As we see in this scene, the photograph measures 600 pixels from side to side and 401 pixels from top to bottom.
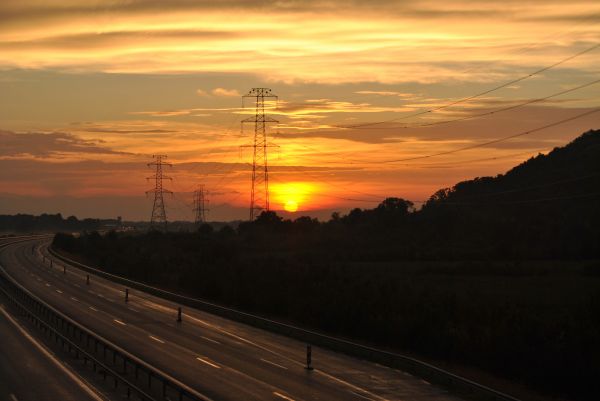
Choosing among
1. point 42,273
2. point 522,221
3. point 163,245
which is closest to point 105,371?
point 42,273

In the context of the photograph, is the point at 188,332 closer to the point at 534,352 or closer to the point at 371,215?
the point at 534,352

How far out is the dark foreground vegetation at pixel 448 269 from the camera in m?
42.8

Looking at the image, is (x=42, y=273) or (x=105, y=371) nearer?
(x=105, y=371)

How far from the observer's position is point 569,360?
37.1 metres

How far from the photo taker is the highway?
102ft

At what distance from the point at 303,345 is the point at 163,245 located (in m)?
123

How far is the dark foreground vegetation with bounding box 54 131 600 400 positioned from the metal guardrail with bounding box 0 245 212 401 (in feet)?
55.4

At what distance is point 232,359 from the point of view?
38.3 metres

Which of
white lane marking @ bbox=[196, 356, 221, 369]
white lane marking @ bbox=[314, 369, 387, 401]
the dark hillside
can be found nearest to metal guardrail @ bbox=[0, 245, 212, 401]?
white lane marking @ bbox=[196, 356, 221, 369]

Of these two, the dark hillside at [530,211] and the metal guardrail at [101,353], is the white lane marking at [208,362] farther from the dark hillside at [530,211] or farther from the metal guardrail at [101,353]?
the dark hillside at [530,211]

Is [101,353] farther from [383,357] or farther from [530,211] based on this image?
[530,211]

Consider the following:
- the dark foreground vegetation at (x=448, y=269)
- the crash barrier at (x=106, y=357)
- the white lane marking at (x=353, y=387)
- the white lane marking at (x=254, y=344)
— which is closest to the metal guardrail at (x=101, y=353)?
the crash barrier at (x=106, y=357)

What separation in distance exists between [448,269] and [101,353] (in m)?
65.7

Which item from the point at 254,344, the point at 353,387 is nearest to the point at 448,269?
the point at 254,344
